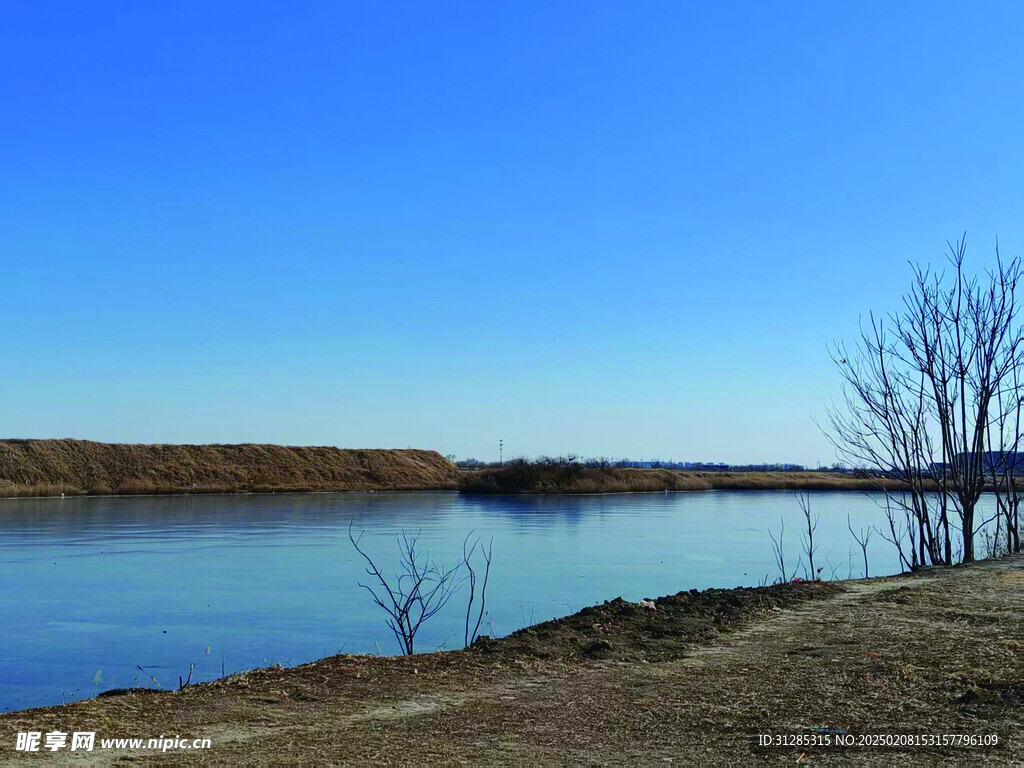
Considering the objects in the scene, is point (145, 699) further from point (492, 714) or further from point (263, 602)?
point (263, 602)

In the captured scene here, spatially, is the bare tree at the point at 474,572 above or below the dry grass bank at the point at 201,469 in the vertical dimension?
below

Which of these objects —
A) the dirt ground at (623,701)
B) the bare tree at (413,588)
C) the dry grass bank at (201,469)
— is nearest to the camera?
the dirt ground at (623,701)

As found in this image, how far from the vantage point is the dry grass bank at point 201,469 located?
1928 inches

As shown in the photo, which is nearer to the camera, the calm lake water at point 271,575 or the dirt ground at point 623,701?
the dirt ground at point 623,701

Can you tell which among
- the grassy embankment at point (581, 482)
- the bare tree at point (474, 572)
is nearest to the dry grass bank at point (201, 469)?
the grassy embankment at point (581, 482)

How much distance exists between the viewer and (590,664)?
6613mm

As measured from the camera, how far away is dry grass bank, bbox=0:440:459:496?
48969mm

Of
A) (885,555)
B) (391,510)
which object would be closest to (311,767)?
(885,555)

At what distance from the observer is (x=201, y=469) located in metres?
55.3

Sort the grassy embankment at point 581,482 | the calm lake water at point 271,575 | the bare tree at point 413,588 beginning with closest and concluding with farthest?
1. the calm lake water at point 271,575
2. the bare tree at point 413,588
3. the grassy embankment at point 581,482

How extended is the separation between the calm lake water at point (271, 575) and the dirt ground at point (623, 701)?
246 cm

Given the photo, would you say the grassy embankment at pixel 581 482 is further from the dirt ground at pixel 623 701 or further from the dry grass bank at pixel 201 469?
the dirt ground at pixel 623 701

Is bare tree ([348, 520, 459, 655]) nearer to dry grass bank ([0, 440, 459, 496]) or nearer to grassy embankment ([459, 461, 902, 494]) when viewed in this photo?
grassy embankment ([459, 461, 902, 494])

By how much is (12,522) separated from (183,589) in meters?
15.7
